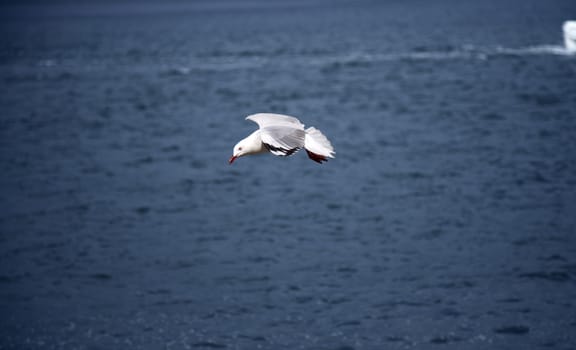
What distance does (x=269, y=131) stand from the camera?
11047mm

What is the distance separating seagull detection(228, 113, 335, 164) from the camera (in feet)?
34.3

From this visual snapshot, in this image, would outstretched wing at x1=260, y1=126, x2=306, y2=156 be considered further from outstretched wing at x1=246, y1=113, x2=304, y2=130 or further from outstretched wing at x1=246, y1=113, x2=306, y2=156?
outstretched wing at x1=246, y1=113, x2=304, y2=130

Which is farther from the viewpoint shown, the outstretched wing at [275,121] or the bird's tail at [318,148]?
the outstretched wing at [275,121]

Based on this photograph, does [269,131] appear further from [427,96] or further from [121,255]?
[427,96]

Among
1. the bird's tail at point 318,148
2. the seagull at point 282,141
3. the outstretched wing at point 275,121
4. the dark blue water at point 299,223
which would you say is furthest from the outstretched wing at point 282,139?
the dark blue water at point 299,223

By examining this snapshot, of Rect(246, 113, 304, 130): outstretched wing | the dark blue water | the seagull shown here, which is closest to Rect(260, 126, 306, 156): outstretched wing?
the seagull

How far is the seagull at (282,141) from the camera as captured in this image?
1047cm

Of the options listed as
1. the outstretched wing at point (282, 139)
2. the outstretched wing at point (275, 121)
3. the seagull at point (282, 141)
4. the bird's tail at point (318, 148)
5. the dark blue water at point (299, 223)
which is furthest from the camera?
the dark blue water at point (299, 223)

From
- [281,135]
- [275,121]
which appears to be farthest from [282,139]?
[275,121]

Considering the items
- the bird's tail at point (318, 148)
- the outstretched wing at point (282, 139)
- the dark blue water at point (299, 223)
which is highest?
the outstretched wing at point (282, 139)

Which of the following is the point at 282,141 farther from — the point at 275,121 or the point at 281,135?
the point at 275,121

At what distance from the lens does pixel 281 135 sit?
10875mm

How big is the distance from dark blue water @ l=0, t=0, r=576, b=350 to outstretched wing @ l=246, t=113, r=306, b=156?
10.3 m

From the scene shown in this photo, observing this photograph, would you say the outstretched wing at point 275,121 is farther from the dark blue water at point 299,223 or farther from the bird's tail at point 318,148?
the dark blue water at point 299,223
